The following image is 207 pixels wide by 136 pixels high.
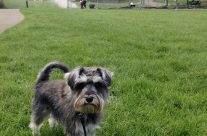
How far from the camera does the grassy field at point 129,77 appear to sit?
6051mm

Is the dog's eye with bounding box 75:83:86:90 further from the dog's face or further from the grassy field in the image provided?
the grassy field

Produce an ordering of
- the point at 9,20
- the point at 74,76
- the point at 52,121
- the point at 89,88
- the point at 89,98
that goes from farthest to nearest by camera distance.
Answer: the point at 9,20 → the point at 52,121 → the point at 74,76 → the point at 89,88 → the point at 89,98

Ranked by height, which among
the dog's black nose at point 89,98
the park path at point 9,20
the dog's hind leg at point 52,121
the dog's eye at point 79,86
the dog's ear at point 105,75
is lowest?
the dog's hind leg at point 52,121

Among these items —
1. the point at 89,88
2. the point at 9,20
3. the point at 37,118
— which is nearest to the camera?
the point at 89,88

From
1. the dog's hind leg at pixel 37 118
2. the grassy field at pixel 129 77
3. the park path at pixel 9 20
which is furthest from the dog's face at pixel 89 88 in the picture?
the park path at pixel 9 20

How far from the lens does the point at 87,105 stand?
4.43m

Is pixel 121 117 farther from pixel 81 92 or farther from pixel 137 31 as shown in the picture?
pixel 137 31

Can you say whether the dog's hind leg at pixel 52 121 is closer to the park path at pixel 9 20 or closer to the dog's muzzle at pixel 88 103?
the dog's muzzle at pixel 88 103

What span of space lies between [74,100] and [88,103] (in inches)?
13.4

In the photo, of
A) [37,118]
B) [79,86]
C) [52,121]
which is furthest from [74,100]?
[52,121]

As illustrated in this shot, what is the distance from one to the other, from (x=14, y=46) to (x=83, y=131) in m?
7.68

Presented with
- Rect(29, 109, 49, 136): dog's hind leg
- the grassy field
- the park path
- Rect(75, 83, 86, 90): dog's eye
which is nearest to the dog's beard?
Rect(75, 83, 86, 90): dog's eye

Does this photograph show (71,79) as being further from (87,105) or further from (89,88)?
(87,105)

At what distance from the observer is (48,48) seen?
11711 mm
